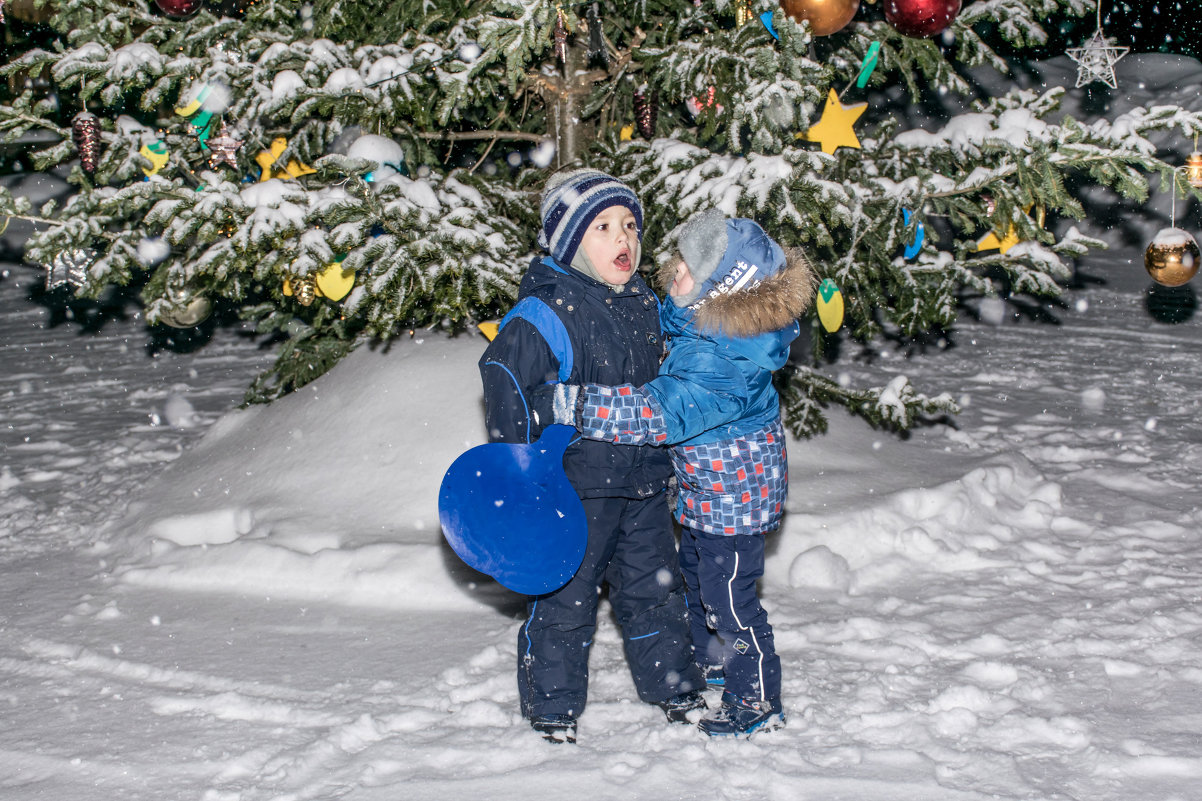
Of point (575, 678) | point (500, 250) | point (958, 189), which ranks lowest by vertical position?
point (575, 678)

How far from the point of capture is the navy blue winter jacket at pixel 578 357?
8.71ft

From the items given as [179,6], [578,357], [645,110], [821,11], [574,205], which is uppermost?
[179,6]

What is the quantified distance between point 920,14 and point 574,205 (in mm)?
1764

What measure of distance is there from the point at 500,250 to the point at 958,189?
1782 mm

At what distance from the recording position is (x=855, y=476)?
4.71m

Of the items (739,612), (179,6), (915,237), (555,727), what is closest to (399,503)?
(555,727)

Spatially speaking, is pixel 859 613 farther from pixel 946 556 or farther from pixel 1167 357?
pixel 1167 357

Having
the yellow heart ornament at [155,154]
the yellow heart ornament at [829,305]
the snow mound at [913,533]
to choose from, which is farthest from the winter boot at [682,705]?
the yellow heart ornament at [155,154]

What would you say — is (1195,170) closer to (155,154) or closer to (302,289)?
(302,289)

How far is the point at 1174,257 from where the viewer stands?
13.6ft

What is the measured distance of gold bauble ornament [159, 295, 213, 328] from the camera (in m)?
4.33

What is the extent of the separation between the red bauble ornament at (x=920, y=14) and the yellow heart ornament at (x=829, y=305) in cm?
100

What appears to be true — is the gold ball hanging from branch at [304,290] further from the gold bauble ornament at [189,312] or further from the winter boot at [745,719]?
the winter boot at [745,719]

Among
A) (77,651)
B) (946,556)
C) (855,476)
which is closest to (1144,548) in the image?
(946,556)
